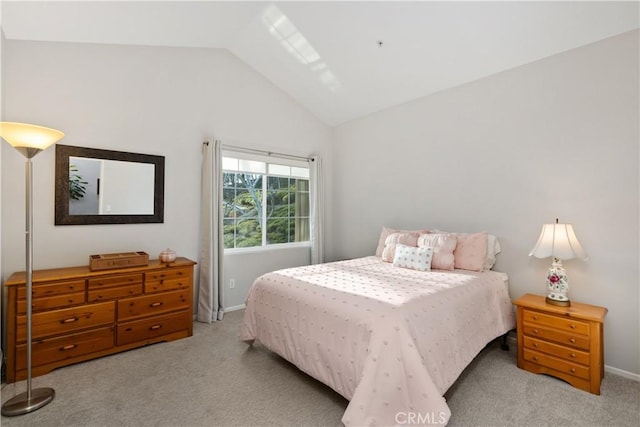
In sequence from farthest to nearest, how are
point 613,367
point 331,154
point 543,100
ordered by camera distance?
1. point 331,154
2. point 543,100
3. point 613,367

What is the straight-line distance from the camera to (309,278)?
8.22 feet

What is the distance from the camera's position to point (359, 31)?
2.92 meters

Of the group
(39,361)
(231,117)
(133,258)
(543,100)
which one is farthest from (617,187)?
(39,361)

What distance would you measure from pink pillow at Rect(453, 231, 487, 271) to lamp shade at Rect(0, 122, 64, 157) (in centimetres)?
340

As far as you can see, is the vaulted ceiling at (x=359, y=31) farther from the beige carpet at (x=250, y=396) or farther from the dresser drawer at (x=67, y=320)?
the beige carpet at (x=250, y=396)

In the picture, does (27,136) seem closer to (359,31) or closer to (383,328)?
(383,328)

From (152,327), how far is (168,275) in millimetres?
484

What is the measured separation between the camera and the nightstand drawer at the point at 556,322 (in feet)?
6.96

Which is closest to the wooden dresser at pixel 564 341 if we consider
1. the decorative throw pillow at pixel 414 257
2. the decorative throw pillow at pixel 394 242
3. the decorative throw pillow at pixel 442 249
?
the decorative throw pillow at pixel 442 249

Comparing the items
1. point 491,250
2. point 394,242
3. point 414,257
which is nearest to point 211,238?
point 394,242

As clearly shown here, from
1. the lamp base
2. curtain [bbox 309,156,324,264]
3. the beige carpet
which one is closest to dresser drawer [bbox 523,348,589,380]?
the beige carpet

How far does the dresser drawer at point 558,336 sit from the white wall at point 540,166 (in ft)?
1.76

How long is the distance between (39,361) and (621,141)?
15.7 ft

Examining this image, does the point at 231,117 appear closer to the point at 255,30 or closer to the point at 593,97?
the point at 255,30
